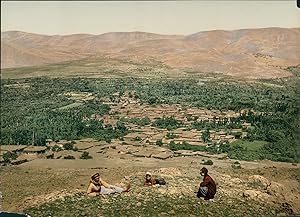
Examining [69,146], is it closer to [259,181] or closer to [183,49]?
[183,49]

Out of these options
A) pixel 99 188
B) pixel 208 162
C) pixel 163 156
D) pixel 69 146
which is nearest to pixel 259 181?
pixel 208 162

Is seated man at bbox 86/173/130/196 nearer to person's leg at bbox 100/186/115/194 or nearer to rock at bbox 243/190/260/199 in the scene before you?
person's leg at bbox 100/186/115/194

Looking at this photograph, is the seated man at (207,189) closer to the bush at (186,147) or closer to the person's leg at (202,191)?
the person's leg at (202,191)

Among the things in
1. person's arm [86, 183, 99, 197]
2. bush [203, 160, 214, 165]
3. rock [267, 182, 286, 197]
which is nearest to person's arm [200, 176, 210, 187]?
bush [203, 160, 214, 165]

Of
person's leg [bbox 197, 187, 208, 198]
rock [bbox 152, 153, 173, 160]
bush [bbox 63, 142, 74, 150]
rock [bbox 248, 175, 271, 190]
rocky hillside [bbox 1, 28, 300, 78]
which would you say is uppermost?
rocky hillside [bbox 1, 28, 300, 78]

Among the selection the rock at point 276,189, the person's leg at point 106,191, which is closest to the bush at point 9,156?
the person's leg at point 106,191
